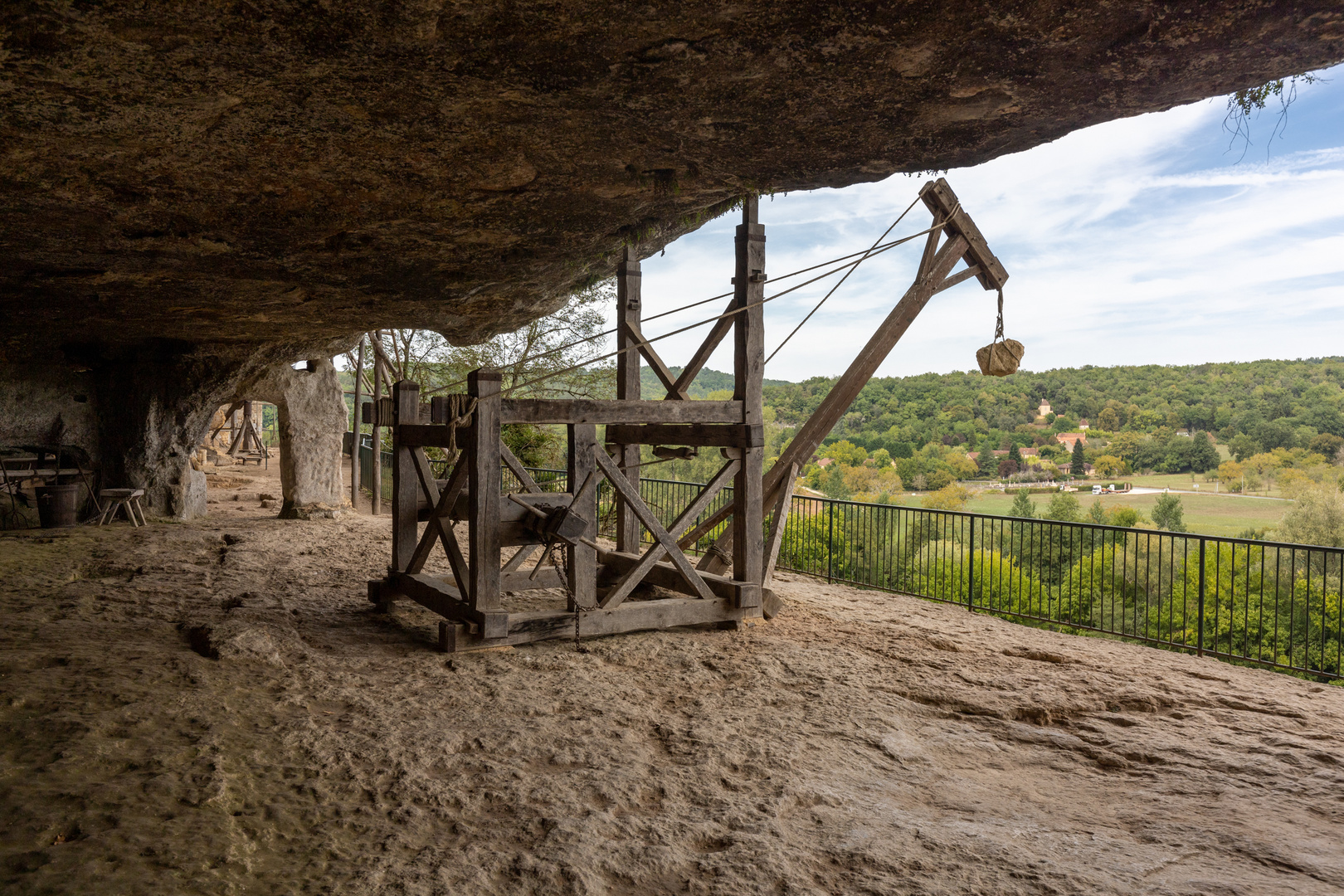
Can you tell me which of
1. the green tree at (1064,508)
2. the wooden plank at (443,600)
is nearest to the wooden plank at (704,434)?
the wooden plank at (443,600)

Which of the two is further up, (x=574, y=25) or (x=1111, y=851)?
(x=574, y=25)

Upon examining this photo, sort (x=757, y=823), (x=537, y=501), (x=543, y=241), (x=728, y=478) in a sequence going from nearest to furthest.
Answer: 1. (x=757, y=823)
2. (x=543, y=241)
3. (x=537, y=501)
4. (x=728, y=478)

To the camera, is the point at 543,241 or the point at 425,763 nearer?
the point at 425,763

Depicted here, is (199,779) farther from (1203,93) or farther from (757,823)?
(1203,93)

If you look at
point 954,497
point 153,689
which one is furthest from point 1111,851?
point 954,497

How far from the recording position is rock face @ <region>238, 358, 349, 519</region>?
12344 mm

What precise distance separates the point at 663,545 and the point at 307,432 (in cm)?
818

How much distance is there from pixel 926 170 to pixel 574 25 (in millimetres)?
2012

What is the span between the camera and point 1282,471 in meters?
29.8

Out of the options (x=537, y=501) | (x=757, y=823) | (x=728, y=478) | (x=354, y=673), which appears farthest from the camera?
(x=728, y=478)

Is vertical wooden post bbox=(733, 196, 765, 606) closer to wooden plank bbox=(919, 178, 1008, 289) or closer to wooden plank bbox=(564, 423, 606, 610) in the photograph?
wooden plank bbox=(564, 423, 606, 610)

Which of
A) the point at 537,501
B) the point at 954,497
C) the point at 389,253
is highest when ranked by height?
the point at 389,253

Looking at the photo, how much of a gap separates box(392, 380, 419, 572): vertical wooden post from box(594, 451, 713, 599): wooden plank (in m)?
1.80

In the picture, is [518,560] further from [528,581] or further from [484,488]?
[484,488]
